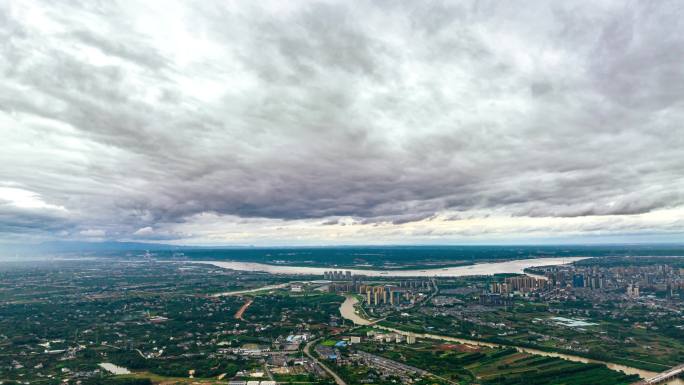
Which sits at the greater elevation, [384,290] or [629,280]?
[629,280]

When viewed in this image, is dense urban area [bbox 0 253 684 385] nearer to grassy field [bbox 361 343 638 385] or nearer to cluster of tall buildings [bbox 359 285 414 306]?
grassy field [bbox 361 343 638 385]

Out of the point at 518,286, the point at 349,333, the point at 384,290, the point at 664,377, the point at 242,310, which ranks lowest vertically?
the point at 664,377

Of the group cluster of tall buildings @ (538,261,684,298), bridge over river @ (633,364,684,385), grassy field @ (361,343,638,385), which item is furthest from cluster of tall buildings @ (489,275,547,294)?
bridge over river @ (633,364,684,385)

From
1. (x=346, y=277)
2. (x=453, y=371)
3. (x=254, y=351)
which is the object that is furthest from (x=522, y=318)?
(x=346, y=277)

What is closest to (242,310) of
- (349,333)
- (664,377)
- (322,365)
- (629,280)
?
(349,333)

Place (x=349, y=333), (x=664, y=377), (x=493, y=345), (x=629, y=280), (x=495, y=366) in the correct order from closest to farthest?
(x=664, y=377), (x=495, y=366), (x=493, y=345), (x=349, y=333), (x=629, y=280)

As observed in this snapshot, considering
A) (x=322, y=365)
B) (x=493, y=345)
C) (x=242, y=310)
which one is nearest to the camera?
(x=322, y=365)

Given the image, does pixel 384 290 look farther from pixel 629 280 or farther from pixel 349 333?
pixel 629 280

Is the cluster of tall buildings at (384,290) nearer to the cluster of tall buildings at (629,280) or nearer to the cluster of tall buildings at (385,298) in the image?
the cluster of tall buildings at (385,298)
